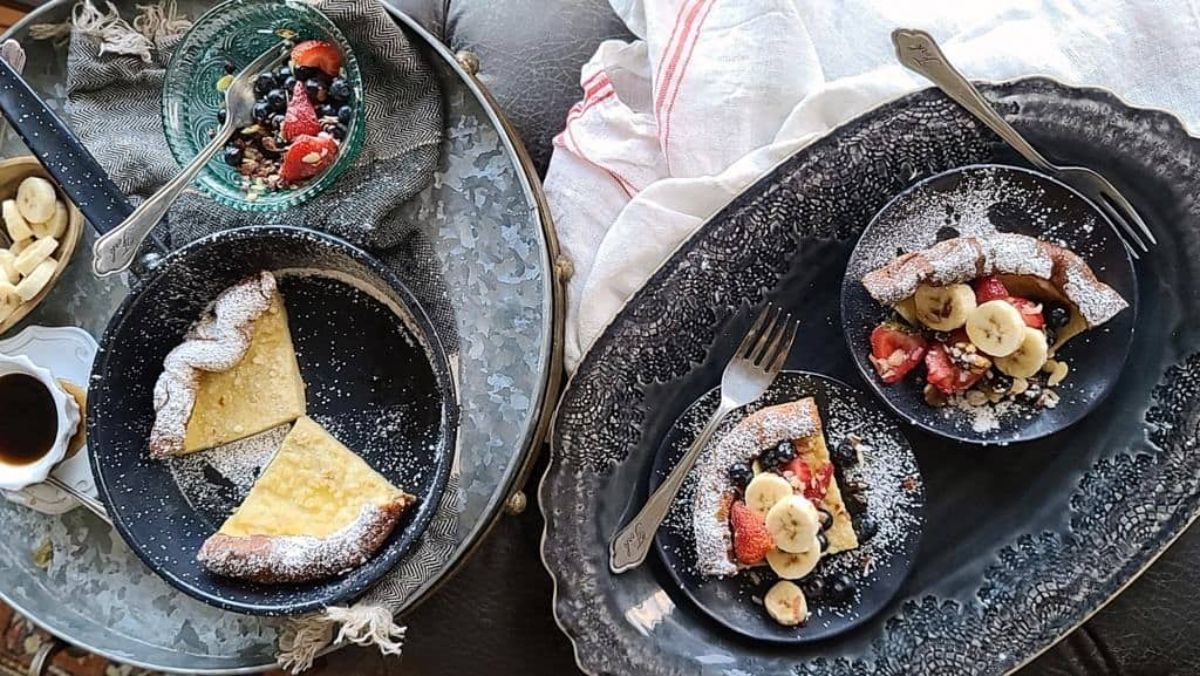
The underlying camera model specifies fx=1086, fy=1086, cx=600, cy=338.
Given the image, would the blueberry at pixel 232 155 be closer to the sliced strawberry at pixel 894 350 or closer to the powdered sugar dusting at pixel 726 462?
the powdered sugar dusting at pixel 726 462

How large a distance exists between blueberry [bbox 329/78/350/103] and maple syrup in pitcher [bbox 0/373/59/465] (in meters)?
0.47

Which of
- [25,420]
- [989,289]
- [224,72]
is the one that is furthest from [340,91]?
[989,289]

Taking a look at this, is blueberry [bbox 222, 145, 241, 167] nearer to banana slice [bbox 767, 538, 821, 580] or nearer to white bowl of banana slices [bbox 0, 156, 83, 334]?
white bowl of banana slices [bbox 0, 156, 83, 334]

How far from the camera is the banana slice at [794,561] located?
1157 mm

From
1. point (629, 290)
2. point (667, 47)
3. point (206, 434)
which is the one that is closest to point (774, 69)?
point (667, 47)

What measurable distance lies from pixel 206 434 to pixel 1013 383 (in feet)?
2.95

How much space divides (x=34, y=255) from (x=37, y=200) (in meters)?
0.07

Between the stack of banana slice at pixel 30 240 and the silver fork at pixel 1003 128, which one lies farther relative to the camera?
the stack of banana slice at pixel 30 240

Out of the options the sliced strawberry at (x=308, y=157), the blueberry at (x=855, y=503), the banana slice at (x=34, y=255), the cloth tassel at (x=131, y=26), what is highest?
the sliced strawberry at (x=308, y=157)

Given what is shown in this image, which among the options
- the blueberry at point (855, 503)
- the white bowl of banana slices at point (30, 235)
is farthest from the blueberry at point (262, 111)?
the blueberry at point (855, 503)

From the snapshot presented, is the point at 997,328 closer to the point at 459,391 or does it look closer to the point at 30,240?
the point at 459,391

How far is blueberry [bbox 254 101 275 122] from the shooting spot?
121cm

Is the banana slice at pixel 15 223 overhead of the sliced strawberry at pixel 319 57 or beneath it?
beneath

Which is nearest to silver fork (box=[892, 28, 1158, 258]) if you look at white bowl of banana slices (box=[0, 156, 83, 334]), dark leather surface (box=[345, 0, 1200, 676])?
dark leather surface (box=[345, 0, 1200, 676])
